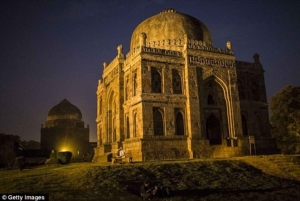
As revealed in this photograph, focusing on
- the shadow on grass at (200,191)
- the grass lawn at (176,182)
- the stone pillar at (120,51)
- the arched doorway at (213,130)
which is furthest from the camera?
the stone pillar at (120,51)

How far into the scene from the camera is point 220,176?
16594mm

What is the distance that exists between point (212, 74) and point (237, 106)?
360 cm

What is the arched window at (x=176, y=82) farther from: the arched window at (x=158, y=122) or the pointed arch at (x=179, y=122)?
the arched window at (x=158, y=122)

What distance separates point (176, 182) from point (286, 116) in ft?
52.8

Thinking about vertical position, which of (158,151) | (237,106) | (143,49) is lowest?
(158,151)

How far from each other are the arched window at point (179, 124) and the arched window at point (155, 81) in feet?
8.36

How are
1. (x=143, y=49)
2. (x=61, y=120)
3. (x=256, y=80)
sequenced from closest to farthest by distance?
(x=143, y=49)
(x=256, y=80)
(x=61, y=120)

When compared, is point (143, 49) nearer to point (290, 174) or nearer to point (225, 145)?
point (225, 145)

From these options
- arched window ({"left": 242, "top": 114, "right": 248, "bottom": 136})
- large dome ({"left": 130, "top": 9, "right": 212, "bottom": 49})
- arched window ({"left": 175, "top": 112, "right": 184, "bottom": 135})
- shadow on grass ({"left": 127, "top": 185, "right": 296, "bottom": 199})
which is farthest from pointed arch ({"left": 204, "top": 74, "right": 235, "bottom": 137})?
shadow on grass ({"left": 127, "top": 185, "right": 296, "bottom": 199})

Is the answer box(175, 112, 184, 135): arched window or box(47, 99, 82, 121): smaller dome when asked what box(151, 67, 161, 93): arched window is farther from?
box(47, 99, 82, 121): smaller dome

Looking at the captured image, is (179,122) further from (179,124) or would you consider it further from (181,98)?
(181,98)

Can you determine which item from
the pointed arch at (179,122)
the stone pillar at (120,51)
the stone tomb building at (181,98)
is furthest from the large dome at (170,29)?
the pointed arch at (179,122)

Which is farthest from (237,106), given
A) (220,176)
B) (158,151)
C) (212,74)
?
(220,176)

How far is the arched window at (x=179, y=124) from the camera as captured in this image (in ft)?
78.7
